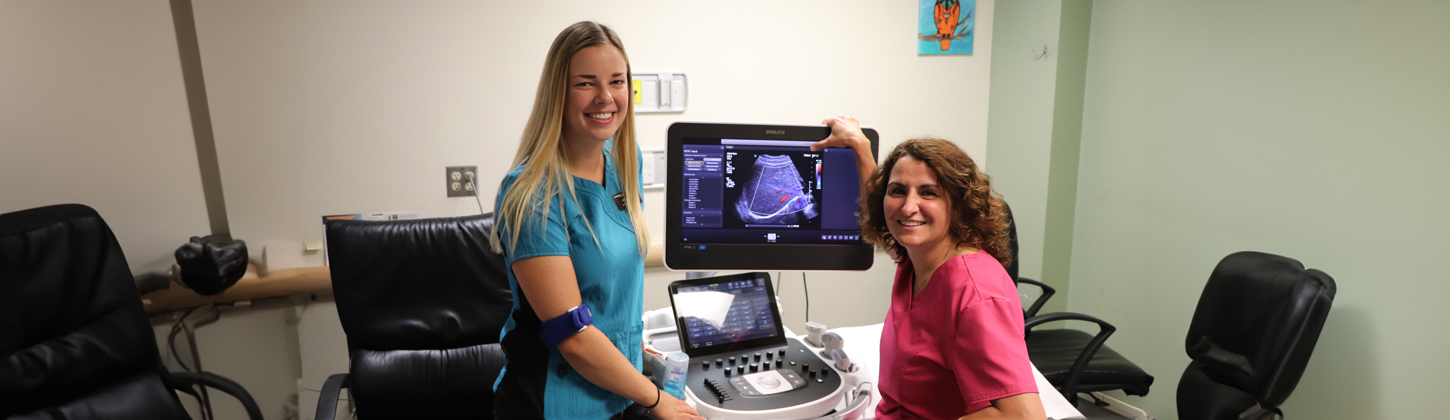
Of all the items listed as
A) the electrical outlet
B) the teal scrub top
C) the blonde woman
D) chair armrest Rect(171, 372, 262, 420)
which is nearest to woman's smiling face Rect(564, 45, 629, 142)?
the blonde woman

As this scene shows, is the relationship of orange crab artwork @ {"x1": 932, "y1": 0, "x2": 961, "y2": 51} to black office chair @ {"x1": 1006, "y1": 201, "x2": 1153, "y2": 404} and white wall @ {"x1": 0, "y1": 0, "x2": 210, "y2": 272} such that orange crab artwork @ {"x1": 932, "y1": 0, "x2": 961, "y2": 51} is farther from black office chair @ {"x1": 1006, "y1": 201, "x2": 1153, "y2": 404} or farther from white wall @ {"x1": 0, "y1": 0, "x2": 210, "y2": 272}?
white wall @ {"x1": 0, "y1": 0, "x2": 210, "y2": 272}

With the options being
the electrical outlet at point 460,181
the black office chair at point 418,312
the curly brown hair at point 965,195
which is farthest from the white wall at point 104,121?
the curly brown hair at point 965,195

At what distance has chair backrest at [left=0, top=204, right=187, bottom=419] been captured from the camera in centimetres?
156

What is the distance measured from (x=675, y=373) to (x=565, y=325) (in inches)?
13.5

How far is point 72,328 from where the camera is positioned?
1.68m

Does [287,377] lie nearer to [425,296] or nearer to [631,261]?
[425,296]

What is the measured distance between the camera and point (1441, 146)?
1.85 m

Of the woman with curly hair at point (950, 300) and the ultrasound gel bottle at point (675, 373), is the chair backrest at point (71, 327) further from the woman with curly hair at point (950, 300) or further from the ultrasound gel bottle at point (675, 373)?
the woman with curly hair at point (950, 300)

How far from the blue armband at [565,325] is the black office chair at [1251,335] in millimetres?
1785

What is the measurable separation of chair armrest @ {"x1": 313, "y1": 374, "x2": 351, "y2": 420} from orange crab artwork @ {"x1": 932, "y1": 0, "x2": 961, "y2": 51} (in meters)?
2.47

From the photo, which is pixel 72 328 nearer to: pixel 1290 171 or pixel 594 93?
pixel 594 93

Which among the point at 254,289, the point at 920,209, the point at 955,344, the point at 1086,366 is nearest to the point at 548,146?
the point at 920,209

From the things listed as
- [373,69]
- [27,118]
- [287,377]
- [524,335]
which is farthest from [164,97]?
[524,335]

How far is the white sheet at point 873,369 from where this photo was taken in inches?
63.4
